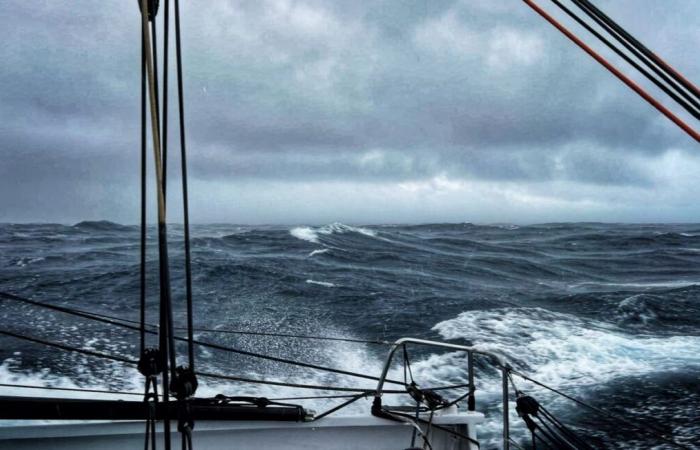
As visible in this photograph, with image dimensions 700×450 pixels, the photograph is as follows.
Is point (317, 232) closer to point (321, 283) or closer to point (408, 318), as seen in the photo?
point (321, 283)

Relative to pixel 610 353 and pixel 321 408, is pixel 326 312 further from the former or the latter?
pixel 610 353

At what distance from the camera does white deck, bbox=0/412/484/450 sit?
3.12m

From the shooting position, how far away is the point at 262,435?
11.1 ft

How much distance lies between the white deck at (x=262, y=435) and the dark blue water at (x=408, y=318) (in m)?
2.73

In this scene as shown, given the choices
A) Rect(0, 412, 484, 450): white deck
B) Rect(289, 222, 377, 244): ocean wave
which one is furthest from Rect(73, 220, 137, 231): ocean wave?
Rect(0, 412, 484, 450): white deck

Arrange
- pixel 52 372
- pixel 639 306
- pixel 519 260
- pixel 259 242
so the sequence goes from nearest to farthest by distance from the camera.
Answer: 1. pixel 52 372
2. pixel 639 306
3. pixel 519 260
4. pixel 259 242

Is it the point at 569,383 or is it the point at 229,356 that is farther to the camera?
the point at 229,356

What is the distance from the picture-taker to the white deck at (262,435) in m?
3.12

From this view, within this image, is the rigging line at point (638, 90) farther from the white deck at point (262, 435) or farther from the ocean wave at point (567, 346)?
the ocean wave at point (567, 346)

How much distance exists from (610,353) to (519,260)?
13.7m

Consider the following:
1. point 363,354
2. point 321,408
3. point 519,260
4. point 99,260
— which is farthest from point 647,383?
point 99,260

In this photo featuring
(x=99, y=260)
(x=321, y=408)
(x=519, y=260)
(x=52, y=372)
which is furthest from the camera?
(x=519, y=260)

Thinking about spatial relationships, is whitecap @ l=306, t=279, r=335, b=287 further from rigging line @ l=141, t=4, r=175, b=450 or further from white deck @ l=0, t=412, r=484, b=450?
rigging line @ l=141, t=4, r=175, b=450

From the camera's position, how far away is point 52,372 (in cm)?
684
